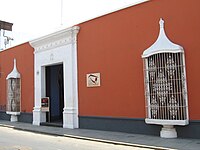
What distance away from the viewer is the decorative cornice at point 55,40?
44.9 ft

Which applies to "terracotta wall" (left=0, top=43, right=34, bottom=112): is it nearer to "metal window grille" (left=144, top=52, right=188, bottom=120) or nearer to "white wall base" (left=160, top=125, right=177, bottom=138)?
"metal window grille" (left=144, top=52, right=188, bottom=120)

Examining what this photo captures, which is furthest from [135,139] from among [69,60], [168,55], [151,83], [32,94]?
[32,94]

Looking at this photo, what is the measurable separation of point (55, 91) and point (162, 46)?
9.34m

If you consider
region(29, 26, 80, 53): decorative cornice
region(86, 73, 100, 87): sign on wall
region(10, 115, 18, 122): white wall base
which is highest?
region(29, 26, 80, 53): decorative cornice

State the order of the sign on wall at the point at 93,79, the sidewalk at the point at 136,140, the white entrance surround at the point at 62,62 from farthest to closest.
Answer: the white entrance surround at the point at 62,62 < the sign on wall at the point at 93,79 < the sidewalk at the point at 136,140

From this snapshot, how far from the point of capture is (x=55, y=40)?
1469 centimetres

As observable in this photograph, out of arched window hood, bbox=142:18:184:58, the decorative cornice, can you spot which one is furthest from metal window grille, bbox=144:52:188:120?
the decorative cornice

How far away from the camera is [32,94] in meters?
16.5

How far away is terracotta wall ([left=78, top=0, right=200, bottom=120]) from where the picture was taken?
929cm

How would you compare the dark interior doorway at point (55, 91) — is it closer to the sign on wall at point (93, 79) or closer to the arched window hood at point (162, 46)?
the sign on wall at point (93, 79)

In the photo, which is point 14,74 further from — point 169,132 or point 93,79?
point 169,132

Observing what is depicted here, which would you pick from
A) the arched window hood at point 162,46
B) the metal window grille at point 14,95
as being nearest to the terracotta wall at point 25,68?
the metal window grille at point 14,95

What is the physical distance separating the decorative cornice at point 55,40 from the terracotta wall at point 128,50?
0.53 metres

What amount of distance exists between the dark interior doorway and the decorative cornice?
147 centimetres
